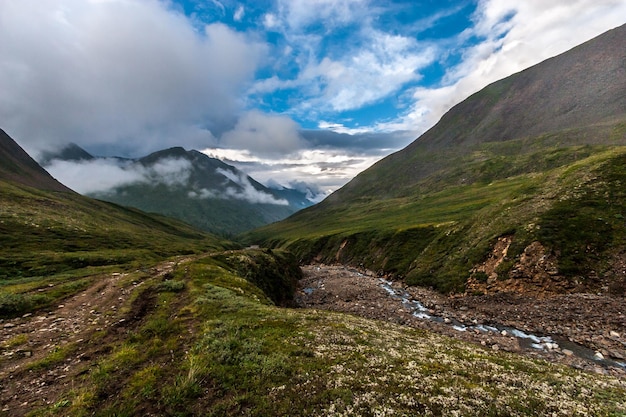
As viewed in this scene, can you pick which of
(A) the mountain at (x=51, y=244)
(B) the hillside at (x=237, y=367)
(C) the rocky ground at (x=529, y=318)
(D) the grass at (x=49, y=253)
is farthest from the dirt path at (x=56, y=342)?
(C) the rocky ground at (x=529, y=318)

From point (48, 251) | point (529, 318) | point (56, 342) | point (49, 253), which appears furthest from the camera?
point (48, 251)

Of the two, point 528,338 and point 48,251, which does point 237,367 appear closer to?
point 528,338

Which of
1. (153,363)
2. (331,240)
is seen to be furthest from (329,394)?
(331,240)

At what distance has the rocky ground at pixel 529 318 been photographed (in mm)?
27703

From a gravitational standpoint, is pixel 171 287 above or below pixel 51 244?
below

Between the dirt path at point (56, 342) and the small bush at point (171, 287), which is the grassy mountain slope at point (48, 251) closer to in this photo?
the dirt path at point (56, 342)

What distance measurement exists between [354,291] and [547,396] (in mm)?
45122

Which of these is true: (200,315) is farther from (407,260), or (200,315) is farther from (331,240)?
(331,240)

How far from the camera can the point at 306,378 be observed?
15336 millimetres

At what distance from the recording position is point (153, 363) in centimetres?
1677

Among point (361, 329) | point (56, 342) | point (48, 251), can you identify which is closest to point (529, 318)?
point (361, 329)

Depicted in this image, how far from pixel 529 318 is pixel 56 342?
4981cm

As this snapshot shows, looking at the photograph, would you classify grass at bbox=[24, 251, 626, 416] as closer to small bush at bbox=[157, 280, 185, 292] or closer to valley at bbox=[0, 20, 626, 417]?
valley at bbox=[0, 20, 626, 417]

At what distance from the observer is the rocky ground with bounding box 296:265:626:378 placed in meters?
27.7
